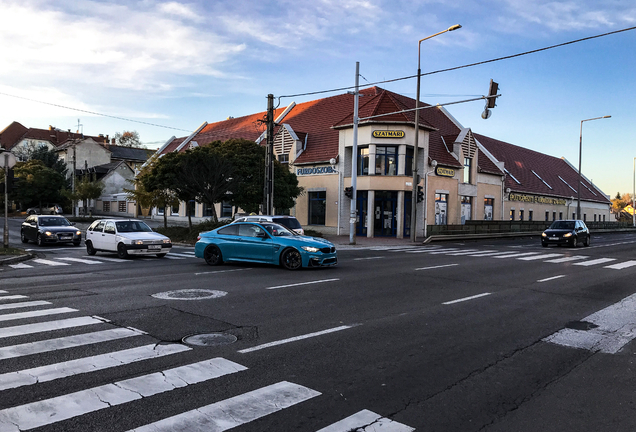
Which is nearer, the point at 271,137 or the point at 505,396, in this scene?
the point at 505,396

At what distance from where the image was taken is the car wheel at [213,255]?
51.1 feet

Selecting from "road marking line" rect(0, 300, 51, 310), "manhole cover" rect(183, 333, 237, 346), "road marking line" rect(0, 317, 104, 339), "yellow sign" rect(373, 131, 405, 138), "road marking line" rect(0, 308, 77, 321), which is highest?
"yellow sign" rect(373, 131, 405, 138)

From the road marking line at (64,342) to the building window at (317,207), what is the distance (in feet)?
101

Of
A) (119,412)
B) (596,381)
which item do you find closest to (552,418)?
(596,381)

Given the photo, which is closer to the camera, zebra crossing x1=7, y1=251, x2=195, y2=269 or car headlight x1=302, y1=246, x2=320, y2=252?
car headlight x1=302, y1=246, x2=320, y2=252

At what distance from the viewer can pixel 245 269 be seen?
14586 mm

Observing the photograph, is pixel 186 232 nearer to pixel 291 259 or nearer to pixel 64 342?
pixel 291 259

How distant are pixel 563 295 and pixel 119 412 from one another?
9.82m

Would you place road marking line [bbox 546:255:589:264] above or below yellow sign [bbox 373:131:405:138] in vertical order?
below

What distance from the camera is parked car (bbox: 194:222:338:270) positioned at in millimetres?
14180

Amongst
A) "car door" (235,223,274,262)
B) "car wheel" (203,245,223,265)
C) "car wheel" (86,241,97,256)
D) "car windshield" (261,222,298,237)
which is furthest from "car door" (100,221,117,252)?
"car windshield" (261,222,298,237)

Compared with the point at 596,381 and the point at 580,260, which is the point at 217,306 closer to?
the point at 596,381

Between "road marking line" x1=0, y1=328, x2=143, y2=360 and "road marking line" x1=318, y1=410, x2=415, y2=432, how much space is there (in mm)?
3769

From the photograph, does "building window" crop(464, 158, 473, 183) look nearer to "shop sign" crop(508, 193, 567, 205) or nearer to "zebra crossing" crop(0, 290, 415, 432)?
"shop sign" crop(508, 193, 567, 205)
